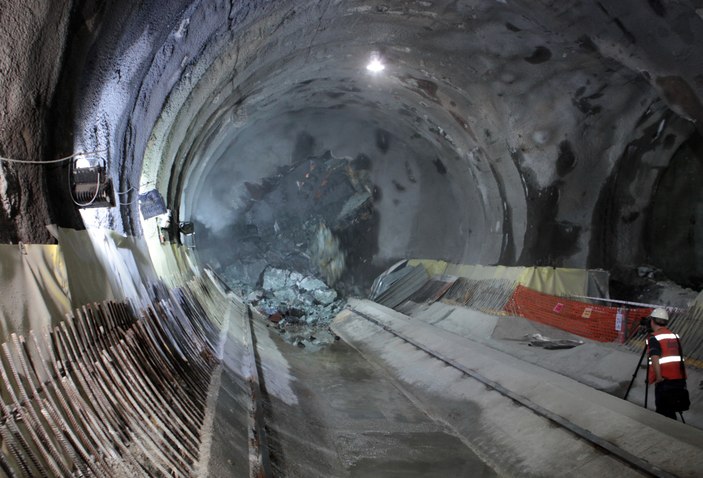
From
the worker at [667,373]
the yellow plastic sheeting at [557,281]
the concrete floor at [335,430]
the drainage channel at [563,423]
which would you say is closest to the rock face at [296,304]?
the concrete floor at [335,430]

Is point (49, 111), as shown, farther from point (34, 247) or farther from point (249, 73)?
point (249, 73)

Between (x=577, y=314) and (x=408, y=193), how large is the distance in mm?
8047

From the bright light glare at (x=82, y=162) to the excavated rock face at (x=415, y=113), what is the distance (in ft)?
0.51

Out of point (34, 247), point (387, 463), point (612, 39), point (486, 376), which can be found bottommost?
point (387, 463)

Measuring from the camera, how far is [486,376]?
6445 millimetres

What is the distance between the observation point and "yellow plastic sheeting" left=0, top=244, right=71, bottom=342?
2756mm

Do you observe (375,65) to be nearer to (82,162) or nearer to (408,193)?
(408,193)

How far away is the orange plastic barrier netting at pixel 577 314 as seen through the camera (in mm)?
7145

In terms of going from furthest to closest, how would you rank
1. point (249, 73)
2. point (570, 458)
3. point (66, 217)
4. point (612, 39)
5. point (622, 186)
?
point (622, 186)
point (249, 73)
point (612, 39)
point (570, 458)
point (66, 217)

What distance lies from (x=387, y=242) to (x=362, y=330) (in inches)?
207

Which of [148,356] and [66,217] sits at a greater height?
[66,217]

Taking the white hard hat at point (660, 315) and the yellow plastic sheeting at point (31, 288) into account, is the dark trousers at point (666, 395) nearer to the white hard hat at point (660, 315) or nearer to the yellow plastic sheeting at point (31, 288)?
the white hard hat at point (660, 315)

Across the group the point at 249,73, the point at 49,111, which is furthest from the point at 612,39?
the point at 49,111

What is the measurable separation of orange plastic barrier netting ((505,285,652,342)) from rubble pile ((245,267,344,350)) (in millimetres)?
4358
